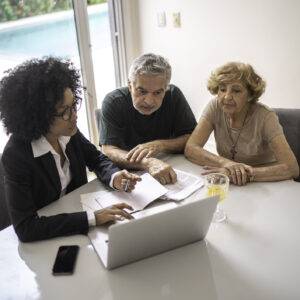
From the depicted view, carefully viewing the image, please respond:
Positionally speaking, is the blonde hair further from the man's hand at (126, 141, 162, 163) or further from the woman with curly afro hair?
the woman with curly afro hair

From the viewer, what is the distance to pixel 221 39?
252 cm

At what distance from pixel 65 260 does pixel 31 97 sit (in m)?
0.56

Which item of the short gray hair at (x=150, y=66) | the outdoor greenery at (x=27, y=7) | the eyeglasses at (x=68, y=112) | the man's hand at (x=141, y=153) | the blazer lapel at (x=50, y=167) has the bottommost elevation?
the man's hand at (x=141, y=153)

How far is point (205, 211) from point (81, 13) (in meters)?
2.42

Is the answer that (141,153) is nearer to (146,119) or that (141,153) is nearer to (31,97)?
(146,119)

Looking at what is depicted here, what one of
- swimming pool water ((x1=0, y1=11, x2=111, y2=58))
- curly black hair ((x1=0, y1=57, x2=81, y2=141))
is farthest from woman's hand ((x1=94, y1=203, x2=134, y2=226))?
swimming pool water ((x1=0, y1=11, x2=111, y2=58))

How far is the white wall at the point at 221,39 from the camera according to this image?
7.25 feet

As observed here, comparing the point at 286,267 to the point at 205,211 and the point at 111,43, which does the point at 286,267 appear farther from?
the point at 111,43

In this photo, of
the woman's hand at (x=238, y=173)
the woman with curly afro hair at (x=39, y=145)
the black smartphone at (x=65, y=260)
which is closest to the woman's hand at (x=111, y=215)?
the woman with curly afro hair at (x=39, y=145)

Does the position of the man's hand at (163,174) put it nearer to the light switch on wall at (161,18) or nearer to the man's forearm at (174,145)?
the man's forearm at (174,145)

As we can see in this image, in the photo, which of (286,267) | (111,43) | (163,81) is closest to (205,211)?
(286,267)

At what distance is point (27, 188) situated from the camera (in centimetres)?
105

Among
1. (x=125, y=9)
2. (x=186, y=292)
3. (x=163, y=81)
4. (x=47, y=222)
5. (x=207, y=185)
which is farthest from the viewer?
(x=125, y=9)

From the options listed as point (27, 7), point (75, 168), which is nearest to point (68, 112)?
point (75, 168)
